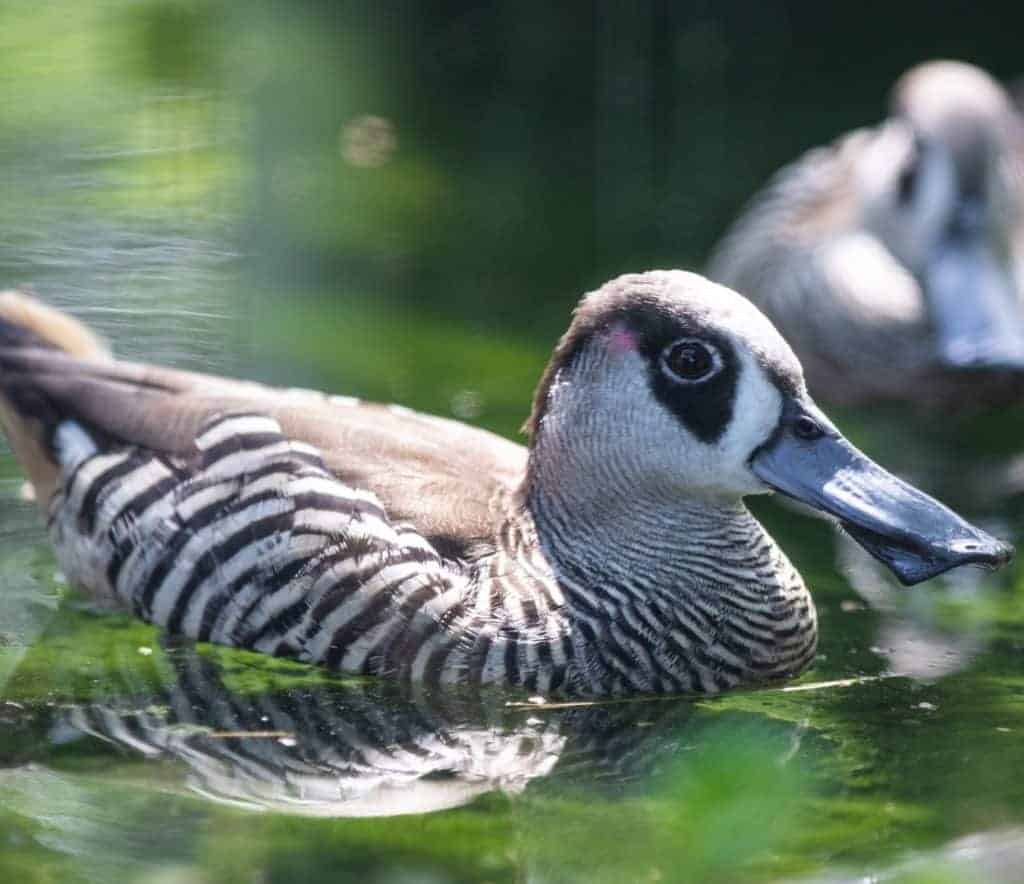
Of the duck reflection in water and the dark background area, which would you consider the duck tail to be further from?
the dark background area

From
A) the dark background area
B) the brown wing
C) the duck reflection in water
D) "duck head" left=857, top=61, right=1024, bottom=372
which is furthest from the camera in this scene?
the dark background area

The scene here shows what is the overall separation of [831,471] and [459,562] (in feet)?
3.04

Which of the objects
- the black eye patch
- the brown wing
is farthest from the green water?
the black eye patch

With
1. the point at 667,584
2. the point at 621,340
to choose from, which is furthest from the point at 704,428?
the point at 667,584

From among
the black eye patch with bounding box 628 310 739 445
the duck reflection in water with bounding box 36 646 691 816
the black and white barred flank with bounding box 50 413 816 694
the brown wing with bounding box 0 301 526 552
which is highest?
the black eye patch with bounding box 628 310 739 445

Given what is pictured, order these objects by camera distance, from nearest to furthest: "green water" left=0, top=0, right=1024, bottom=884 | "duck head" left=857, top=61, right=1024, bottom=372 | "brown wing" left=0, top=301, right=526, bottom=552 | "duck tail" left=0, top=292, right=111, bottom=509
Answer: "green water" left=0, top=0, right=1024, bottom=884 → "brown wing" left=0, top=301, right=526, bottom=552 → "duck tail" left=0, top=292, right=111, bottom=509 → "duck head" left=857, top=61, right=1024, bottom=372

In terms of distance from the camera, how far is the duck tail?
231 inches

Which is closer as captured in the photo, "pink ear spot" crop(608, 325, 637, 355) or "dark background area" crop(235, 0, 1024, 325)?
"pink ear spot" crop(608, 325, 637, 355)

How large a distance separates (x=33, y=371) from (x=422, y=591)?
1.47 metres

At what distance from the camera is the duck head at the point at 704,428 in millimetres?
5039

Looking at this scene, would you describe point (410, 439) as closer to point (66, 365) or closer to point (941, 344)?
point (66, 365)

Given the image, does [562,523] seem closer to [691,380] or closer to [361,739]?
[691,380]

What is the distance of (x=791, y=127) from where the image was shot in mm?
9805

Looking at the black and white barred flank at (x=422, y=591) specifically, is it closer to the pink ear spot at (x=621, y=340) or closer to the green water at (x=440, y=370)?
the green water at (x=440, y=370)
